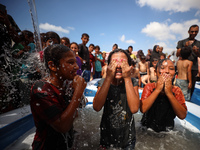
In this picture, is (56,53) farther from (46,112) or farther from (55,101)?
(46,112)

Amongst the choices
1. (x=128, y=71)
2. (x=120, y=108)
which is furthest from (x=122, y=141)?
(x=128, y=71)

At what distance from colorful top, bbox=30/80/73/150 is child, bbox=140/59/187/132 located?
4.35 ft

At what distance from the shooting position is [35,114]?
48.9 inches

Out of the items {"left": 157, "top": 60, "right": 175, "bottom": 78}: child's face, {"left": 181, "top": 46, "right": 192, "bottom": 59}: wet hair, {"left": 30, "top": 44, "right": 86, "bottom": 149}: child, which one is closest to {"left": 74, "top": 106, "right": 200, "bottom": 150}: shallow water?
{"left": 30, "top": 44, "right": 86, "bottom": 149}: child

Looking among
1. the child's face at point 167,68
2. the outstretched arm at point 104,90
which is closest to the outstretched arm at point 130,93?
the outstretched arm at point 104,90

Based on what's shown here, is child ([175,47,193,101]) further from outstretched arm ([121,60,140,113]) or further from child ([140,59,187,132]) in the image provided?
outstretched arm ([121,60,140,113])

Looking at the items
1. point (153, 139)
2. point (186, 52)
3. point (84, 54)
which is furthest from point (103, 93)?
point (84, 54)

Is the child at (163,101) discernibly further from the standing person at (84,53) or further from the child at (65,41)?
the standing person at (84,53)

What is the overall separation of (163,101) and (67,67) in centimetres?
200

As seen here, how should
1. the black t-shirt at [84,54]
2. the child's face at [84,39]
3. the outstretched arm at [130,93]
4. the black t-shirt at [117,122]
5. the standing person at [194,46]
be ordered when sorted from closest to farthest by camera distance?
the outstretched arm at [130,93]
the black t-shirt at [117,122]
the standing person at [194,46]
the black t-shirt at [84,54]
the child's face at [84,39]

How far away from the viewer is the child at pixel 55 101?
1102mm

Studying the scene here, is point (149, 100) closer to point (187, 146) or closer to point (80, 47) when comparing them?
point (187, 146)

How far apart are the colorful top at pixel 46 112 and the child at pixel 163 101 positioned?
1324 millimetres

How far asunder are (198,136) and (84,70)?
208 inches
